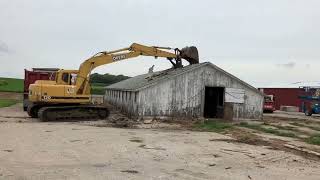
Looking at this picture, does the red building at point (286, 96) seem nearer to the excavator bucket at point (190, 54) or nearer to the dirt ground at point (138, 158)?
the excavator bucket at point (190, 54)

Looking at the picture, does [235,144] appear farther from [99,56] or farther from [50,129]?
[99,56]

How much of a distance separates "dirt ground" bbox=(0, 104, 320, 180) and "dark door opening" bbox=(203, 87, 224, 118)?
523 inches

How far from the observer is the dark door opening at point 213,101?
3372 cm

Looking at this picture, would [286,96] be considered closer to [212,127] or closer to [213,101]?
[213,101]

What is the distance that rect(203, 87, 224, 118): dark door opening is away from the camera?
111 feet

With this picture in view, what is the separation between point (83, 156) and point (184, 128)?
40.0 ft

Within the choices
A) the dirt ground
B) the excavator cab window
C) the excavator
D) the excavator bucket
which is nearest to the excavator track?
the excavator

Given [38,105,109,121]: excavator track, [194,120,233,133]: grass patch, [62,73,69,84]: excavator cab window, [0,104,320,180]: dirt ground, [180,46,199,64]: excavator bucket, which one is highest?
[180,46,199,64]: excavator bucket

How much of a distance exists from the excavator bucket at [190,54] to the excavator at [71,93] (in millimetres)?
3206

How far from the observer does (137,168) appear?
1230 centimetres

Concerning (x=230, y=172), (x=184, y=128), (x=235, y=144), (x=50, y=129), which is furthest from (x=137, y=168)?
(x=184, y=128)

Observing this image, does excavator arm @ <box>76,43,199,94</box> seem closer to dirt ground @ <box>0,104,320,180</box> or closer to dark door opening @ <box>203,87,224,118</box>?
dark door opening @ <box>203,87,224,118</box>

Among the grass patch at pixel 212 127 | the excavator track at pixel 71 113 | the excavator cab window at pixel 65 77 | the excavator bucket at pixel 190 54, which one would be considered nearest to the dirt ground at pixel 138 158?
the grass patch at pixel 212 127

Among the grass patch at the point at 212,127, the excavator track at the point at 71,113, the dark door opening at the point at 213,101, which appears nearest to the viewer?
the grass patch at the point at 212,127
